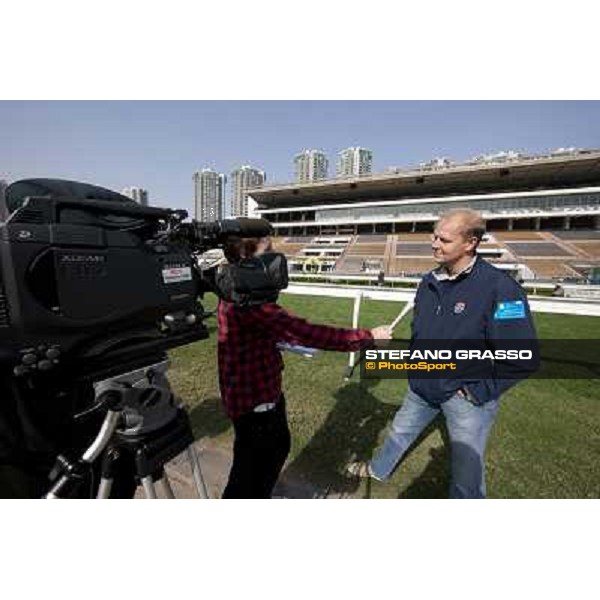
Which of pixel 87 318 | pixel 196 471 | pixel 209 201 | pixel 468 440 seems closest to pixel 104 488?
pixel 196 471

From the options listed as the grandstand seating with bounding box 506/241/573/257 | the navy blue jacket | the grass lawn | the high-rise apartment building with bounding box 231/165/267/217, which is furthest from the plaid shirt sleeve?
the high-rise apartment building with bounding box 231/165/267/217

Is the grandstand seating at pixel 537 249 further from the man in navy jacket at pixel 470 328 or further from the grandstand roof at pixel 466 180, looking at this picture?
the man in navy jacket at pixel 470 328

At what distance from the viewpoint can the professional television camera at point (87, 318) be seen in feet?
2.79

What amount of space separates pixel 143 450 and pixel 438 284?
1.73 metres

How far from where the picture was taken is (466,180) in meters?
41.8

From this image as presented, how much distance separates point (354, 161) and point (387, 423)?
240ft

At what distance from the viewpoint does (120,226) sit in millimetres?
1016

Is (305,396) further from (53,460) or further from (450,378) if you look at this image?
(53,460)

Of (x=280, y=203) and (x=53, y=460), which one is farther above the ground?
(x=280, y=203)

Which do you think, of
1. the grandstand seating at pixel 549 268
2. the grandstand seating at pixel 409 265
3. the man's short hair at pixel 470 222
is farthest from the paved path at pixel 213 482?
the grandstand seating at pixel 549 268

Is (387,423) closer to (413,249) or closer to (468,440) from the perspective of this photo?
(468,440)

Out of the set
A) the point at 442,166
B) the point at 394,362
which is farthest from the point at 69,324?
the point at 442,166

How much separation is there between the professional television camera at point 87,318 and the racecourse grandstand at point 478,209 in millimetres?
30301

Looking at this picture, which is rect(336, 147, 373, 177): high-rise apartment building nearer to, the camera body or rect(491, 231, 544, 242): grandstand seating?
rect(491, 231, 544, 242): grandstand seating
